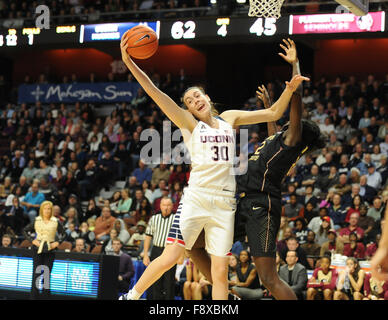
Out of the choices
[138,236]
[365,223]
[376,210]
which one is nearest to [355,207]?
[376,210]

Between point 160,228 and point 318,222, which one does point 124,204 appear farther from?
point 160,228

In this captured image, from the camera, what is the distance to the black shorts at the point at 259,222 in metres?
5.09

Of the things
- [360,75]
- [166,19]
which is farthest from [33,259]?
[360,75]

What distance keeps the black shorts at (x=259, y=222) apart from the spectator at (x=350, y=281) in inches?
189

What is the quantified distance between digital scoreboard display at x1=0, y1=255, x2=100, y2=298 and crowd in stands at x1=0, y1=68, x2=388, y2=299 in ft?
4.91

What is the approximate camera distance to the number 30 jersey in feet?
16.7

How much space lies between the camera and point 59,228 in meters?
11.4

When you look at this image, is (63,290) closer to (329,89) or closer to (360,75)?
(329,89)

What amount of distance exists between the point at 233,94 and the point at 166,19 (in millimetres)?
4383

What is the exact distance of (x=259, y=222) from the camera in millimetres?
5172

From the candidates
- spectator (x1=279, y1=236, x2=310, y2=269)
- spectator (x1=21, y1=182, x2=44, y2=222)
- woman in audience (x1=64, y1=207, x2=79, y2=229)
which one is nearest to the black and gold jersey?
spectator (x1=279, y1=236, x2=310, y2=269)

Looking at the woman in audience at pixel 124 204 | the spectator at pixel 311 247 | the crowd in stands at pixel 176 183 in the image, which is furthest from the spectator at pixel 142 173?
the spectator at pixel 311 247

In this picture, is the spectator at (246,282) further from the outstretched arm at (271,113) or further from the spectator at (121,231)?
the outstretched arm at (271,113)

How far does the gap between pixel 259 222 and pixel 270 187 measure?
0.32 metres
